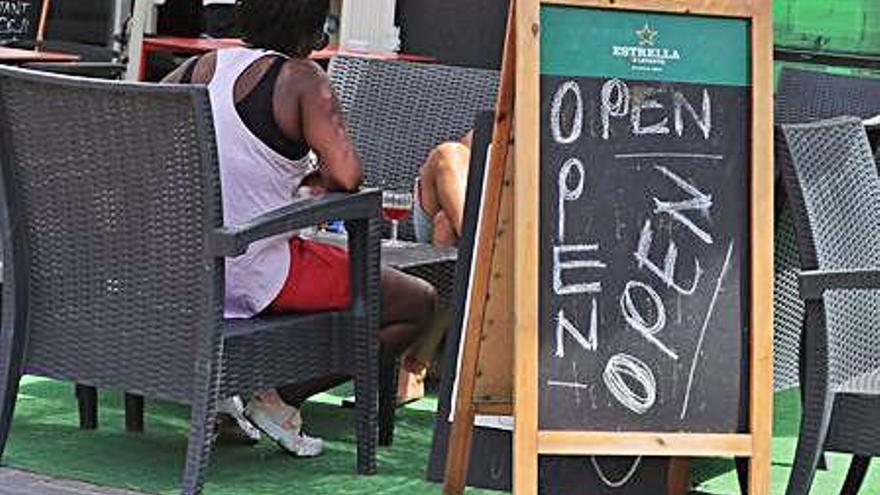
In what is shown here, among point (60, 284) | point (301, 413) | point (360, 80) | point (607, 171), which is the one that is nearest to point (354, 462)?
point (301, 413)

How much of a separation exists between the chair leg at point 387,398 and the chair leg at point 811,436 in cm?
147

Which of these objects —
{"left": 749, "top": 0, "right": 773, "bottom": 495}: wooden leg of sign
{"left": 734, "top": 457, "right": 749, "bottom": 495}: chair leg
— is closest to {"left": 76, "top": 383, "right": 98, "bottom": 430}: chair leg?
Answer: {"left": 734, "top": 457, "right": 749, "bottom": 495}: chair leg

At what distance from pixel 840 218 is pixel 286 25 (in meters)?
1.54

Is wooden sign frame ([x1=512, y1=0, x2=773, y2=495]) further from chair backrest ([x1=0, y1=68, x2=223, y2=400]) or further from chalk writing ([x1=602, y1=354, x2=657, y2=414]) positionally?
chair backrest ([x1=0, y1=68, x2=223, y2=400])

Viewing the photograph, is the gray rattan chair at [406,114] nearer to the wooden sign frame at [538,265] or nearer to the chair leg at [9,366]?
the chair leg at [9,366]

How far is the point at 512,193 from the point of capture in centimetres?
456

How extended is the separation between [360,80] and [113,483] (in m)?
2.15

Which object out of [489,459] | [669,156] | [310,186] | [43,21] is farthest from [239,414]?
[43,21]

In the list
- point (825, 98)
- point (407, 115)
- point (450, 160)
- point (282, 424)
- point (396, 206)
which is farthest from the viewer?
point (825, 98)

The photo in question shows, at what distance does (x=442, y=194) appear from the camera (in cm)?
598

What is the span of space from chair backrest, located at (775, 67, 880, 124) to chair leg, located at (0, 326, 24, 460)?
3.03 m

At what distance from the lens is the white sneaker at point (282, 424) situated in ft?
17.3

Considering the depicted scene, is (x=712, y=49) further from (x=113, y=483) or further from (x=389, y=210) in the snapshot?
(x=113, y=483)

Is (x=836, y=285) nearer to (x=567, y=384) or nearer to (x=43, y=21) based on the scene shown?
(x=567, y=384)
